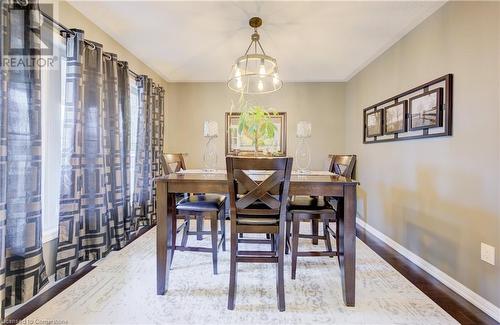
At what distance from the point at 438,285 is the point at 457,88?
5.33 ft

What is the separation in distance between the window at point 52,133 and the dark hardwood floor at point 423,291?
1.38 ft

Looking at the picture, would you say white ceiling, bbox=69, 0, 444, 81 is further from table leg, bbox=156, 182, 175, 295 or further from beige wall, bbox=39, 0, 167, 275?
table leg, bbox=156, 182, 175, 295

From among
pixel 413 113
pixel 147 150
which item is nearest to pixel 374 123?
pixel 413 113

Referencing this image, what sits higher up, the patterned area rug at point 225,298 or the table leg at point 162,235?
the table leg at point 162,235

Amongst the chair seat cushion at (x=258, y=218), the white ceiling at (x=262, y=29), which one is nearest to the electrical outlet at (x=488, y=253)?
the chair seat cushion at (x=258, y=218)

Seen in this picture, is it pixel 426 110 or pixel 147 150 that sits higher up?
pixel 426 110

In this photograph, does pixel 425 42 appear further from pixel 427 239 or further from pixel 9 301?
pixel 9 301

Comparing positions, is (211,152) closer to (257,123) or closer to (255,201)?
(257,123)

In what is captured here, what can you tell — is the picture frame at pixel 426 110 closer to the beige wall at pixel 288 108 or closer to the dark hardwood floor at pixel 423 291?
the dark hardwood floor at pixel 423 291

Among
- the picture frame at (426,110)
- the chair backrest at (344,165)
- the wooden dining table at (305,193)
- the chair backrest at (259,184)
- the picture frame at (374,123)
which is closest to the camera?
the chair backrest at (259,184)

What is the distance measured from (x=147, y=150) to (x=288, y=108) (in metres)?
2.51

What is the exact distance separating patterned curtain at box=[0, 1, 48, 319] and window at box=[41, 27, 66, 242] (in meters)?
0.40

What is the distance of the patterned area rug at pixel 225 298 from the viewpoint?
1629 millimetres

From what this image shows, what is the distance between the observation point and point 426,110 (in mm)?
2352
